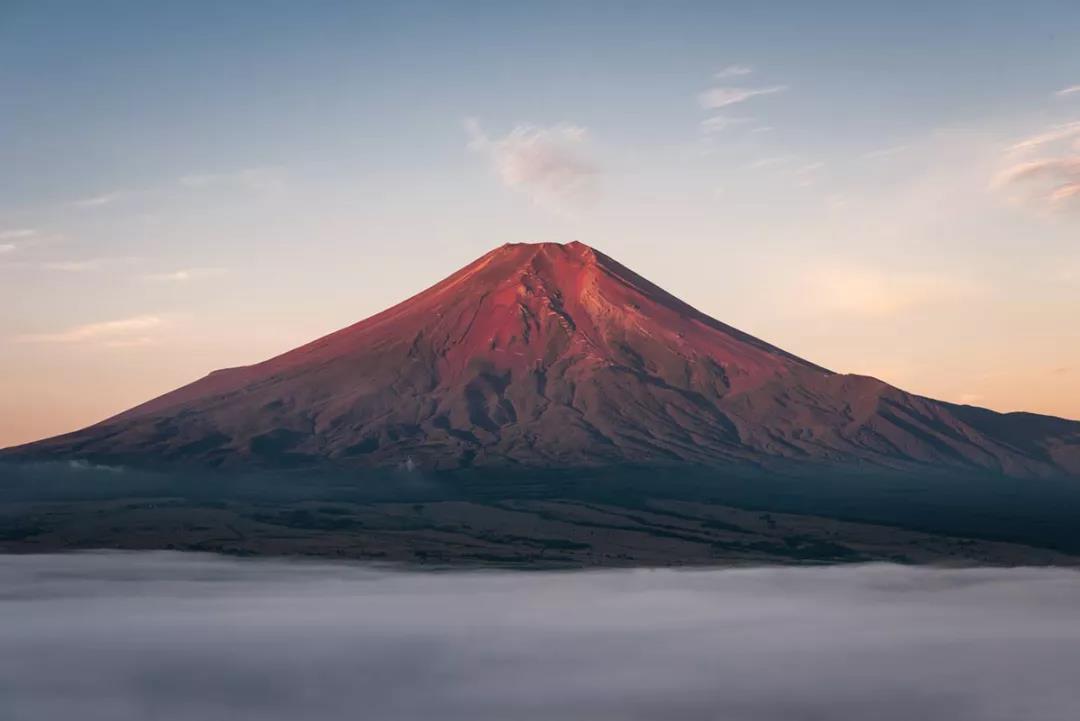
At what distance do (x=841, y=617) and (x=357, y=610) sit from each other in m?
34.1

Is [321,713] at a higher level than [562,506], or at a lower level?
lower

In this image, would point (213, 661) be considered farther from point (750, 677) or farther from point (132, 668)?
point (750, 677)

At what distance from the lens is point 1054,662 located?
78375 millimetres

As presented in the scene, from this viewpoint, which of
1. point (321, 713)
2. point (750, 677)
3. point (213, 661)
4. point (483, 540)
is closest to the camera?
point (321, 713)

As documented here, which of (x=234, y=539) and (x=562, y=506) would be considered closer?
(x=234, y=539)

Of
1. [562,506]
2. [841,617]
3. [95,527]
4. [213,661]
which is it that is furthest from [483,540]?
[213,661]

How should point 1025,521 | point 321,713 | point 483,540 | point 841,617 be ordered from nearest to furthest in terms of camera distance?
point 321,713
point 841,617
point 483,540
point 1025,521

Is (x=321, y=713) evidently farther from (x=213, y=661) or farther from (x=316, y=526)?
(x=316, y=526)

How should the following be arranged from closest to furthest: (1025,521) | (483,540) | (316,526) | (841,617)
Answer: (841,617)
(483,540)
(316,526)
(1025,521)

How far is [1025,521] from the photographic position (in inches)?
7470

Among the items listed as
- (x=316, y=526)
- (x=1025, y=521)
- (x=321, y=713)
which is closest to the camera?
(x=321, y=713)

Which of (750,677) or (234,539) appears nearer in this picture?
(750,677)

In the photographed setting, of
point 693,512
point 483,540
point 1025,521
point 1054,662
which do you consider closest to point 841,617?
point 1054,662

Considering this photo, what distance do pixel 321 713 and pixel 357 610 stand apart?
37596mm
